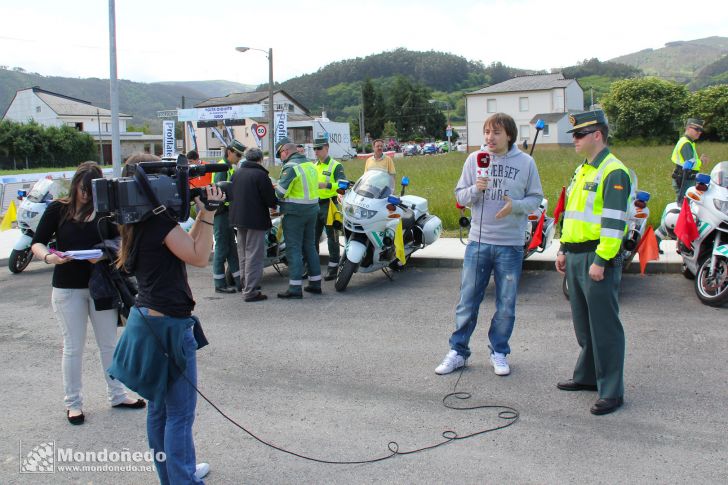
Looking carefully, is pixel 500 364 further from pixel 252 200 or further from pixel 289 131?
pixel 289 131

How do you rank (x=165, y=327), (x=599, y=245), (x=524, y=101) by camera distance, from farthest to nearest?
(x=524, y=101)
(x=599, y=245)
(x=165, y=327)

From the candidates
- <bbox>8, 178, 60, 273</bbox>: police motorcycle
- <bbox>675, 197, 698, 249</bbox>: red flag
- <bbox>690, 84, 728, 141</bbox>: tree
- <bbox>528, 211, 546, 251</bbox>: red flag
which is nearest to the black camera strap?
<bbox>528, 211, 546, 251</bbox>: red flag

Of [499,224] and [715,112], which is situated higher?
[715,112]

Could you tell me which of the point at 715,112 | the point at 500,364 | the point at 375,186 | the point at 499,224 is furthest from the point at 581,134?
the point at 715,112

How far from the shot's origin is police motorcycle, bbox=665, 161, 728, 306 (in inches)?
277

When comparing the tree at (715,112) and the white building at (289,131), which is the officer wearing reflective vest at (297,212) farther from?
the white building at (289,131)

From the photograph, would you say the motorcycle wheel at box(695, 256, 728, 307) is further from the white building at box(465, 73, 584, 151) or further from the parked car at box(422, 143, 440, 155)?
the white building at box(465, 73, 584, 151)

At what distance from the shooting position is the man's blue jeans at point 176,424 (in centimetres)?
352

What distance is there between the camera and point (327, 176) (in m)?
10.2

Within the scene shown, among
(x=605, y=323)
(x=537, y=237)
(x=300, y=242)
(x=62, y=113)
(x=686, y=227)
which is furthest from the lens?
(x=62, y=113)

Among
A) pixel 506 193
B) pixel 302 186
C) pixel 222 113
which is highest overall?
pixel 222 113

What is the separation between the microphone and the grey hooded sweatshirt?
0.36 ft

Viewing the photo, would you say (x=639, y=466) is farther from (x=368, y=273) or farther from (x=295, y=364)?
(x=368, y=273)

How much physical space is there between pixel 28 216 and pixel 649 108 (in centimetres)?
5955
